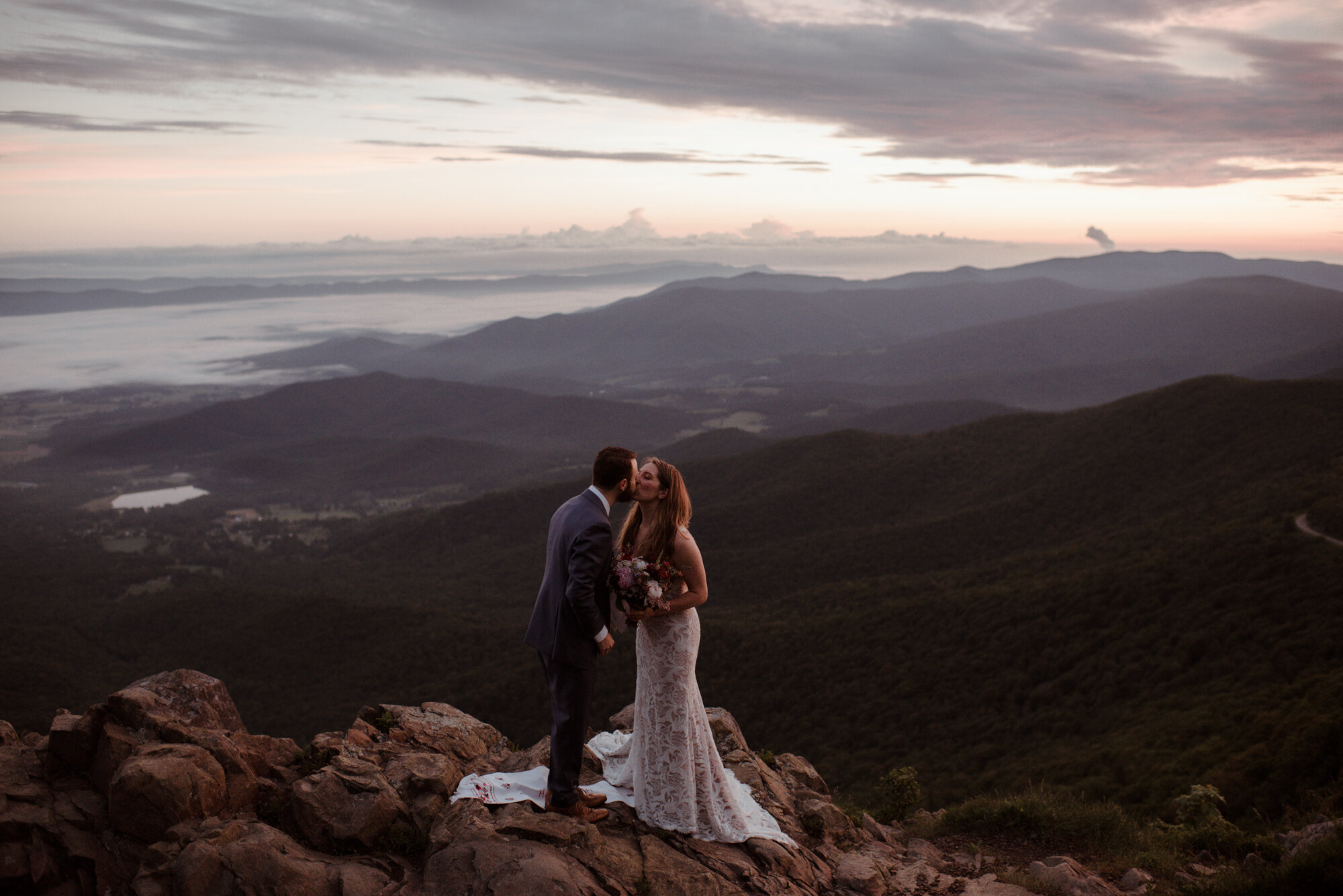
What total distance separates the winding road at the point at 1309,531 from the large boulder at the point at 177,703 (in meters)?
39.7

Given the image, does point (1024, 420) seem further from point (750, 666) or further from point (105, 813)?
point (105, 813)

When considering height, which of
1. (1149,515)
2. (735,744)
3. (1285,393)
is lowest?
(1149,515)

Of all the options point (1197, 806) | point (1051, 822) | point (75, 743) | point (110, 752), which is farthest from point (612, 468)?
point (1197, 806)

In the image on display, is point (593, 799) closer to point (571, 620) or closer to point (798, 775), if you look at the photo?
point (571, 620)

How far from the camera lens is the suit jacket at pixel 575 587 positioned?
25.9 feet

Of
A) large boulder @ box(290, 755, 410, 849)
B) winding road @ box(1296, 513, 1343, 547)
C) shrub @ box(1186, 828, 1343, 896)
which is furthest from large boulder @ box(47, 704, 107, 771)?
winding road @ box(1296, 513, 1343, 547)

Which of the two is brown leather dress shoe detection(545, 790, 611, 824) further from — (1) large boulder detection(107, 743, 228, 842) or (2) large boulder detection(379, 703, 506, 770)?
(1) large boulder detection(107, 743, 228, 842)

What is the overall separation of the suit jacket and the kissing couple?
1 centimetres

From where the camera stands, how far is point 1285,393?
62.2 m

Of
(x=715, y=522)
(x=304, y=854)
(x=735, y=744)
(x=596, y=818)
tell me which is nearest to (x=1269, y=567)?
(x=735, y=744)

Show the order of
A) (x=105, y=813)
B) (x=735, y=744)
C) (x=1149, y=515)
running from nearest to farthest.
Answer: (x=105, y=813) < (x=735, y=744) < (x=1149, y=515)

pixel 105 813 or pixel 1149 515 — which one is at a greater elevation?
pixel 105 813

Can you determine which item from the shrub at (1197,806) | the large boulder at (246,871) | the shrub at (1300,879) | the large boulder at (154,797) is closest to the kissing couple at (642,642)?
the large boulder at (246,871)

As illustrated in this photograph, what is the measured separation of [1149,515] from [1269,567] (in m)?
20.6
